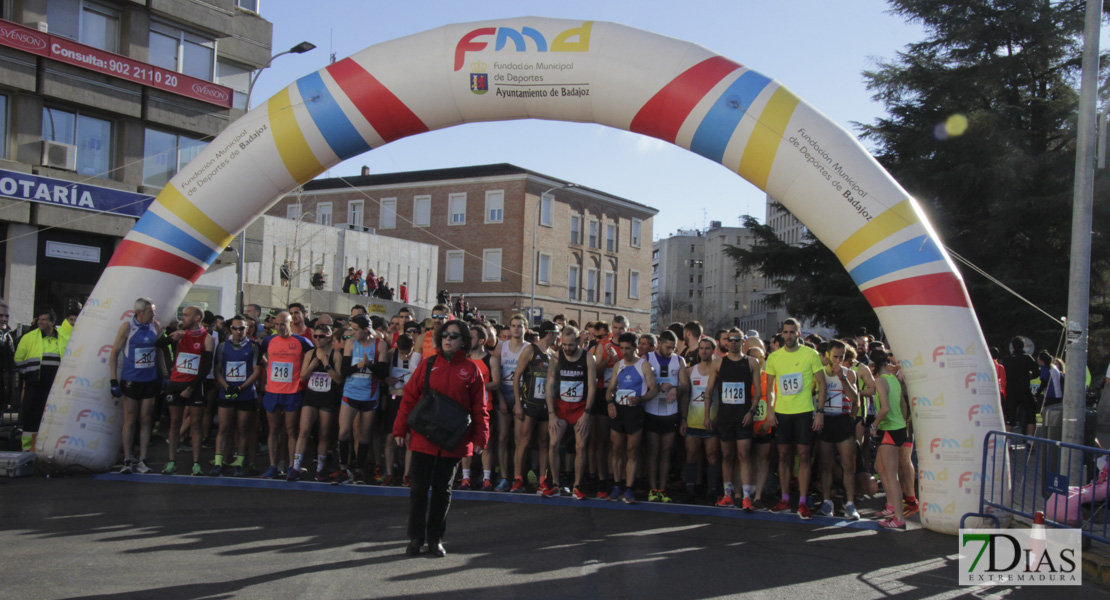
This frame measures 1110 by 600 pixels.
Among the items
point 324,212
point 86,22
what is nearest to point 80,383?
point 86,22

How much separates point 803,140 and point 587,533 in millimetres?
4425

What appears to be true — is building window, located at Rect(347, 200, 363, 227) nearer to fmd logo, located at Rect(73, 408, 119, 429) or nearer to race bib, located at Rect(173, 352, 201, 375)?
race bib, located at Rect(173, 352, 201, 375)

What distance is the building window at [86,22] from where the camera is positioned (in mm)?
18844

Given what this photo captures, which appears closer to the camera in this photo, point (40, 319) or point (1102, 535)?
point (1102, 535)

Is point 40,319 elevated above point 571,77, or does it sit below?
below

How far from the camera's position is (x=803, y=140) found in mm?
8789

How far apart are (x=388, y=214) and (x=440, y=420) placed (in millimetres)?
47525

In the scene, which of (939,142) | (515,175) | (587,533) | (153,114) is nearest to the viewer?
(587,533)

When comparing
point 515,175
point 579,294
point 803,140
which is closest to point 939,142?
point 803,140

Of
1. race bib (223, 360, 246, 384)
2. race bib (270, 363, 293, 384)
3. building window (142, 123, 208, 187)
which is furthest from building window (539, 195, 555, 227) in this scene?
race bib (270, 363, 293, 384)

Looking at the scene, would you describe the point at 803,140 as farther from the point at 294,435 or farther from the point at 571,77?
the point at 294,435

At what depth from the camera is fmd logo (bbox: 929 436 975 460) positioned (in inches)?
322

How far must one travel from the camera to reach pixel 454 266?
5156 centimetres

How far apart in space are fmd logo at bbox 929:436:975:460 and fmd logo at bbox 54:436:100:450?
901 cm
